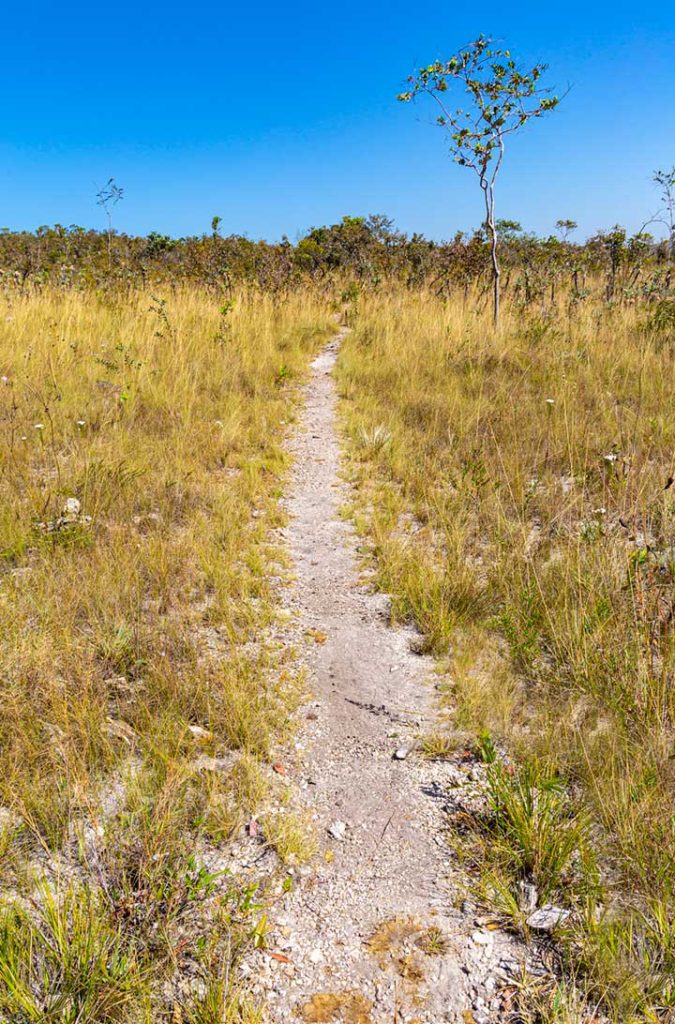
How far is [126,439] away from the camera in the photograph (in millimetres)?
5109

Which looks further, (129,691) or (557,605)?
(557,605)

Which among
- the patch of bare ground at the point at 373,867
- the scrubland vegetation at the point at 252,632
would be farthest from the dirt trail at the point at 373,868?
the scrubland vegetation at the point at 252,632

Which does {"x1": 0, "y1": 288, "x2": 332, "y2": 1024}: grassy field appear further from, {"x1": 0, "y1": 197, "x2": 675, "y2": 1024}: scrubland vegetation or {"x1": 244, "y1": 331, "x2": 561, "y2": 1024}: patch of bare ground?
{"x1": 244, "y1": 331, "x2": 561, "y2": 1024}: patch of bare ground

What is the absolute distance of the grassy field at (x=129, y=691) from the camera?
5.34ft

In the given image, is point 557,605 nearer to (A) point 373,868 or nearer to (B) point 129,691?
(A) point 373,868

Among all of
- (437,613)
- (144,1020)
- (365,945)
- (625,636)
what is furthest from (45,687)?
(625,636)

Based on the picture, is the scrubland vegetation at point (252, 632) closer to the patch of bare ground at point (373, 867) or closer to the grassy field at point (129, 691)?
the grassy field at point (129, 691)

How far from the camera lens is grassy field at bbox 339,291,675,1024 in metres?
1.88

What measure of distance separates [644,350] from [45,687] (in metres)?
7.40

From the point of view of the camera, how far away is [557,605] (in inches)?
125

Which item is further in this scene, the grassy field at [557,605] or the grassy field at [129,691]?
the grassy field at [557,605]

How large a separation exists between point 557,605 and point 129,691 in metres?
2.24

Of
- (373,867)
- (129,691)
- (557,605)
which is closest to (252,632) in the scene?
(129,691)

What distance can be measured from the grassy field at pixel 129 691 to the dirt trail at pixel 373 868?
19 cm
